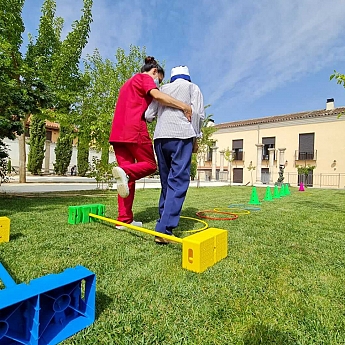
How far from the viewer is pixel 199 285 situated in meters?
1.47

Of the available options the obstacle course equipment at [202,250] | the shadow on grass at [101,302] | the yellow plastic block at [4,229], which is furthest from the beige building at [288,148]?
the shadow on grass at [101,302]

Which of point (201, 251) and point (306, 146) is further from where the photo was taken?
point (306, 146)

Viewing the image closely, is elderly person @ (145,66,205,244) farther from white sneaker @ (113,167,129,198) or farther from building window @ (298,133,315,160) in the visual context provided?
building window @ (298,133,315,160)

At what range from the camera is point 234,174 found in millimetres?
29266

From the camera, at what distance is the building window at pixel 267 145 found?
26000mm

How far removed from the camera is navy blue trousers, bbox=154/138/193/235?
88.6 inches

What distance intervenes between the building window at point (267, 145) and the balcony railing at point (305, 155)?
2.44 metres

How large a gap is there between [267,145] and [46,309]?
27.9m

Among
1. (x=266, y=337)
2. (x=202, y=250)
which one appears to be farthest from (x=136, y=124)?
(x=266, y=337)

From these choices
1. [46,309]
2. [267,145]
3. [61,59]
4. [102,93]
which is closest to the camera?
[46,309]

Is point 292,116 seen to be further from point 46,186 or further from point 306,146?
point 46,186

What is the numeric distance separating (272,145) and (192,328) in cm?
2728

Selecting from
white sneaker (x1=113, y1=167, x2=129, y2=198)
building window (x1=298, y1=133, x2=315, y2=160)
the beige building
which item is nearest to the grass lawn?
white sneaker (x1=113, y1=167, x2=129, y2=198)

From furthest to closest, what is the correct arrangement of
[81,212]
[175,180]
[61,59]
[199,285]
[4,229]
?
[61,59]
[81,212]
[175,180]
[4,229]
[199,285]
